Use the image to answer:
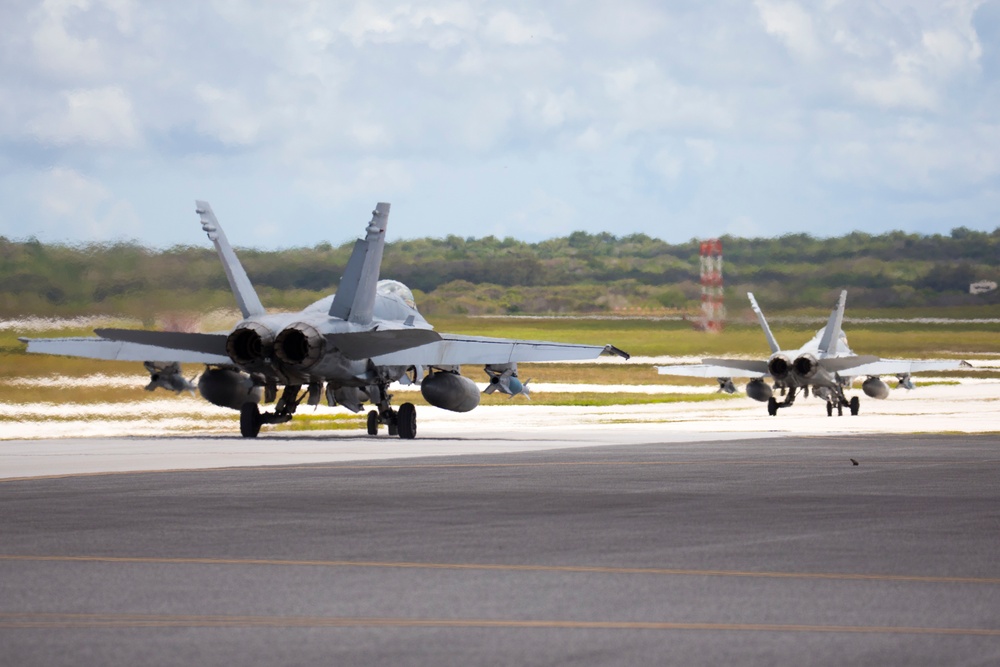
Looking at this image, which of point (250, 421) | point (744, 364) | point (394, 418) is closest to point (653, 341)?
point (744, 364)

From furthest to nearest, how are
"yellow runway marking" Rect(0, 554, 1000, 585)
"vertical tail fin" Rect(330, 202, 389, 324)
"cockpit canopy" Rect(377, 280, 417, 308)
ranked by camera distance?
"cockpit canopy" Rect(377, 280, 417, 308) < "vertical tail fin" Rect(330, 202, 389, 324) < "yellow runway marking" Rect(0, 554, 1000, 585)

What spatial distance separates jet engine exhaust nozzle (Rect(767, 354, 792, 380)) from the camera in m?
61.9

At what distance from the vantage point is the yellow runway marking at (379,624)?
10.6 m

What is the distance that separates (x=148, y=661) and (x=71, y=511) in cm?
1025

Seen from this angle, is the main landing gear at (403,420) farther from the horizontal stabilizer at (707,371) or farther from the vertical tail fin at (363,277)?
the horizontal stabilizer at (707,371)

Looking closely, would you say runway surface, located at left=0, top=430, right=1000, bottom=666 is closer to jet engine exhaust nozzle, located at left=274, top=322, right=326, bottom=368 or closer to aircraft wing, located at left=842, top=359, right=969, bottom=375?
jet engine exhaust nozzle, located at left=274, top=322, right=326, bottom=368

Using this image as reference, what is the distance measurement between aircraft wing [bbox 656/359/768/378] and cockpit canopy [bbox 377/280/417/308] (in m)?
22.8

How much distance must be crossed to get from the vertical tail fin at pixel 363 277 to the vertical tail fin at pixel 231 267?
2023mm

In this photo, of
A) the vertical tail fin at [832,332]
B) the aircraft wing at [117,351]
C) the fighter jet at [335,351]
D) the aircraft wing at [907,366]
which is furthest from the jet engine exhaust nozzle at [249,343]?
the aircraft wing at [907,366]

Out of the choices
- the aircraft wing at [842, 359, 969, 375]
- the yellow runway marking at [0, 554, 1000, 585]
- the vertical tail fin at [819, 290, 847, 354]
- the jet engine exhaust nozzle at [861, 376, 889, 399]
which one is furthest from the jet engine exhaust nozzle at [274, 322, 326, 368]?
the jet engine exhaust nozzle at [861, 376, 889, 399]

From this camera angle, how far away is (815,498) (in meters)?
21.2

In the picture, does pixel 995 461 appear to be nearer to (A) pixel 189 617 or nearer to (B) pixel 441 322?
(A) pixel 189 617

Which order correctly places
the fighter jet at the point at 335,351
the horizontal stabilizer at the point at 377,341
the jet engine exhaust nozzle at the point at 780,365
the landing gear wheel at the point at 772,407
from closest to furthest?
1. the horizontal stabilizer at the point at 377,341
2. the fighter jet at the point at 335,351
3. the landing gear wheel at the point at 772,407
4. the jet engine exhaust nozzle at the point at 780,365

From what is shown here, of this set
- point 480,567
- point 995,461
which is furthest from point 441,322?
point 480,567
